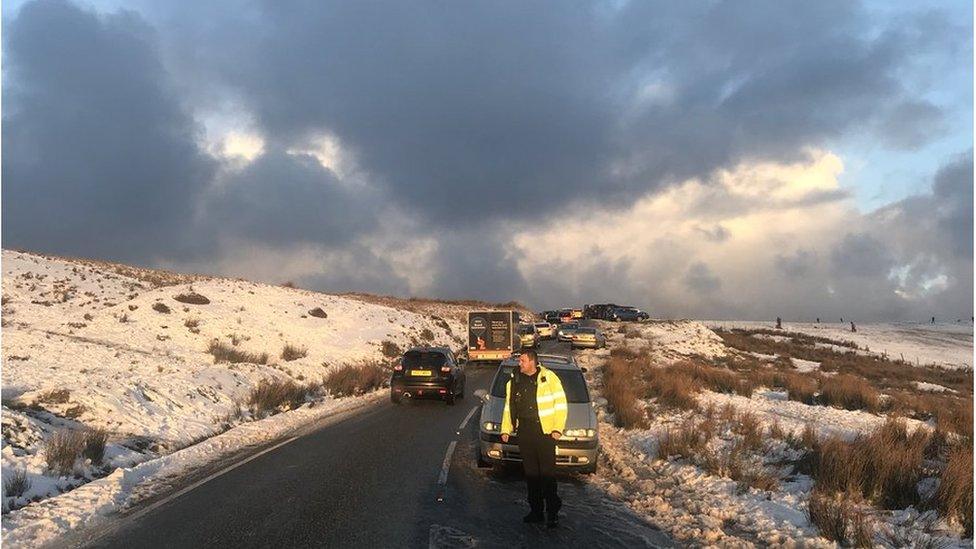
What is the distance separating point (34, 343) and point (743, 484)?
21.2 metres

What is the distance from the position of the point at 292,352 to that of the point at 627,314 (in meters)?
48.4

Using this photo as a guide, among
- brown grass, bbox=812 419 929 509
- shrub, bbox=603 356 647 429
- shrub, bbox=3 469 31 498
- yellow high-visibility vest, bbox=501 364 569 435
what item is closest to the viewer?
yellow high-visibility vest, bbox=501 364 569 435

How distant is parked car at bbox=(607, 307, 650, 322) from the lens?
Result: 228ft

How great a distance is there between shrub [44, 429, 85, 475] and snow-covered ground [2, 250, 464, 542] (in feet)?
0.35

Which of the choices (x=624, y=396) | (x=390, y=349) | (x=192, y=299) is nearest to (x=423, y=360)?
(x=624, y=396)

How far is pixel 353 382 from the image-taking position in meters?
22.4

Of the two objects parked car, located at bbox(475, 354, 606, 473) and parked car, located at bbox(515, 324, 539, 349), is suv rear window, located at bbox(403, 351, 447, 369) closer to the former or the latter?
parked car, located at bbox(475, 354, 606, 473)

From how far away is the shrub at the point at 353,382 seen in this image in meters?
21.4

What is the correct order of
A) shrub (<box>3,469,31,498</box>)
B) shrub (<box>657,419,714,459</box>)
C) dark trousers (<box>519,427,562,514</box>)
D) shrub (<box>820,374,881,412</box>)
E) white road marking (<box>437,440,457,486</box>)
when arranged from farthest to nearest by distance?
shrub (<box>820,374,881,412</box>) < shrub (<box>657,419,714,459</box>) < white road marking (<box>437,440,457,486</box>) < shrub (<box>3,469,31,498</box>) < dark trousers (<box>519,427,562,514</box>)

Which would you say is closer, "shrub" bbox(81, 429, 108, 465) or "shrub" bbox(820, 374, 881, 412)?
Answer: "shrub" bbox(81, 429, 108, 465)

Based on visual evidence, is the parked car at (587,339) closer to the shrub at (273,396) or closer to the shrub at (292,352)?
the shrub at (292,352)

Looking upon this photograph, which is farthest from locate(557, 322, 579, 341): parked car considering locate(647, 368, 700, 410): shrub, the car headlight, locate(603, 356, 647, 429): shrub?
the car headlight

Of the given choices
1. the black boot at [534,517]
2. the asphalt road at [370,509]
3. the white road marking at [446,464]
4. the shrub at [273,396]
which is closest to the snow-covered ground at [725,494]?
the asphalt road at [370,509]

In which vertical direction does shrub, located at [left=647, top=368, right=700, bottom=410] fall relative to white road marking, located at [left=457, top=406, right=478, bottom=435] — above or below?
above
